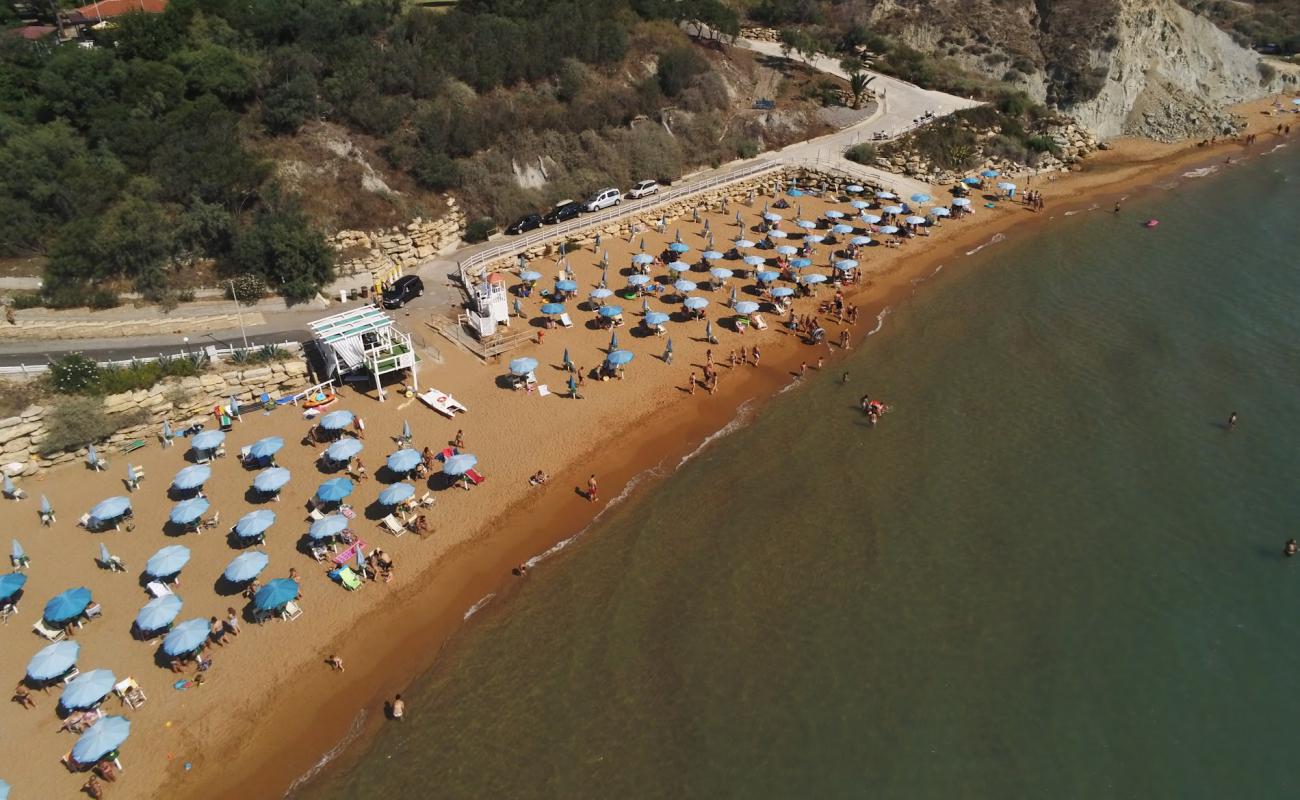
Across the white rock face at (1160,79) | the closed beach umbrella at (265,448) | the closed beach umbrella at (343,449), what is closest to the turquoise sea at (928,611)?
the closed beach umbrella at (343,449)

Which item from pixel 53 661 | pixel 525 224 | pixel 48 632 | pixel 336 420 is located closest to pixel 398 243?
pixel 525 224

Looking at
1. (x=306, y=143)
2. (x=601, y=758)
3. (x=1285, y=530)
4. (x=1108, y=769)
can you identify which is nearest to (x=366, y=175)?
(x=306, y=143)

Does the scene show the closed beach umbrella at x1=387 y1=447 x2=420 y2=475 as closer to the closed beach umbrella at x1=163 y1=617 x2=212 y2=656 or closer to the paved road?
the closed beach umbrella at x1=163 y1=617 x2=212 y2=656

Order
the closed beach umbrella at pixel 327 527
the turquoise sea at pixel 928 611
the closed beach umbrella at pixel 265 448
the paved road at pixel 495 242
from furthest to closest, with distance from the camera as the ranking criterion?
the paved road at pixel 495 242
the closed beach umbrella at pixel 265 448
the closed beach umbrella at pixel 327 527
the turquoise sea at pixel 928 611

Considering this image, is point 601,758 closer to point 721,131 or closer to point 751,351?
point 751,351

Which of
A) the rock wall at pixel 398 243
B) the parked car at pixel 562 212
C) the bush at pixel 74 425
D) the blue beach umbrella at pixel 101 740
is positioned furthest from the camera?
the parked car at pixel 562 212

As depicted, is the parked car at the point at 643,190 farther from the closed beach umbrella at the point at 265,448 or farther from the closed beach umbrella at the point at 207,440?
the closed beach umbrella at the point at 207,440
